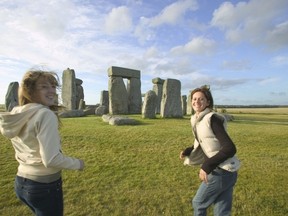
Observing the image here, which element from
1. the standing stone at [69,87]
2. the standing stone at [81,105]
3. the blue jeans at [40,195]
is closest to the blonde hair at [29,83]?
the blue jeans at [40,195]

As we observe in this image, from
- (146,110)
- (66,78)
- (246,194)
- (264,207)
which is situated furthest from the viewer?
(66,78)

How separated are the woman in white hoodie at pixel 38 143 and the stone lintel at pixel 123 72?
1790cm

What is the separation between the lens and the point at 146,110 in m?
15.5

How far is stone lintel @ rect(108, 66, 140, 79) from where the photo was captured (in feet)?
66.5

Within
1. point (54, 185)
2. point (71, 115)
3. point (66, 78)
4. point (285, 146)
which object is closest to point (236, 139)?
point (285, 146)

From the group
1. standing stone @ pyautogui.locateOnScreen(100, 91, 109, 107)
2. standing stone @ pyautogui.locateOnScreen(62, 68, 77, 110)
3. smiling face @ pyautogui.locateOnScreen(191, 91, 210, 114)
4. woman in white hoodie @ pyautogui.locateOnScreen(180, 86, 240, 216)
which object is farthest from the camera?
standing stone @ pyautogui.locateOnScreen(100, 91, 109, 107)

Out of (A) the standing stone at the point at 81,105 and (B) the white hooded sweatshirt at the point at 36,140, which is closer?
(B) the white hooded sweatshirt at the point at 36,140

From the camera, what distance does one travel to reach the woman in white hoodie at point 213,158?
2899 mm

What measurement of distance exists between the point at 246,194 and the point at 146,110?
10412 mm

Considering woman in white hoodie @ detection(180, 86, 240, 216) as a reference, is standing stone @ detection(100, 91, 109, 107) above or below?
above

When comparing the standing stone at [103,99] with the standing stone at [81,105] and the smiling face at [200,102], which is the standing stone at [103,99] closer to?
the standing stone at [81,105]

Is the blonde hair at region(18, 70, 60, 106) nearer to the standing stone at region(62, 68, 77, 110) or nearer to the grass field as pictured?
the grass field

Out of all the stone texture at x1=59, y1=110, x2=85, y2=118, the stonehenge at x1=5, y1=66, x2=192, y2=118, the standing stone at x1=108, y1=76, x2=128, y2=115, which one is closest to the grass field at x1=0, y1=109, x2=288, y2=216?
the stonehenge at x1=5, y1=66, x2=192, y2=118

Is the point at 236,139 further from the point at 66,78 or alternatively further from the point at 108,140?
the point at 66,78
